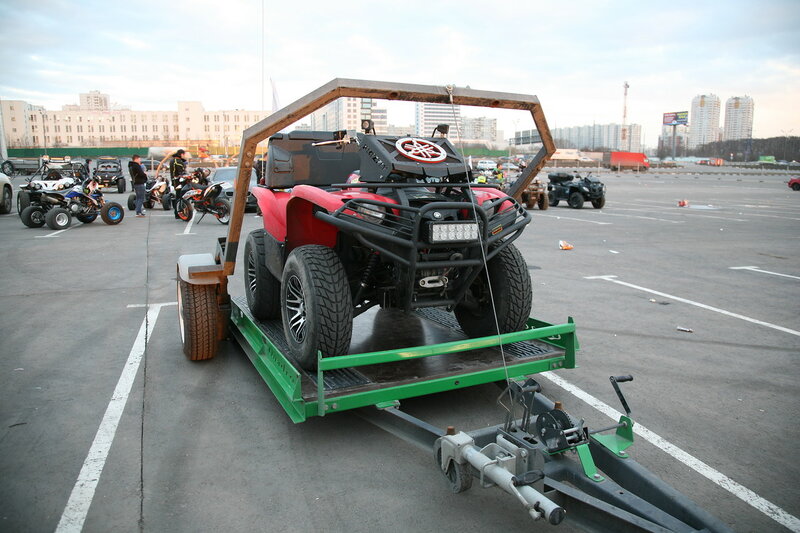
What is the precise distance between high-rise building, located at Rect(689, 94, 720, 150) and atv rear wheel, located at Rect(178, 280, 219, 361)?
168233mm

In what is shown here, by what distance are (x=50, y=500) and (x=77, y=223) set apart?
14922mm

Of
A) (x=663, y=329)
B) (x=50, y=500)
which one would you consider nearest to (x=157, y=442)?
(x=50, y=500)

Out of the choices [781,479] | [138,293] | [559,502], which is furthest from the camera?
[138,293]

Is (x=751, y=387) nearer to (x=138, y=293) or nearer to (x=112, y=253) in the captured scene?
(x=138, y=293)

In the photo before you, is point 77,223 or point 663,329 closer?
point 663,329

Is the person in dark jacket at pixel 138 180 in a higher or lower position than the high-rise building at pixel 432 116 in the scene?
lower

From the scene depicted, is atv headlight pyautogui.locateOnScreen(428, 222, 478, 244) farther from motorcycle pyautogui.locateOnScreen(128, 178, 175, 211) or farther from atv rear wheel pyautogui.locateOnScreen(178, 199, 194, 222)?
motorcycle pyautogui.locateOnScreen(128, 178, 175, 211)

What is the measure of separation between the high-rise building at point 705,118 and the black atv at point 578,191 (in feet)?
490

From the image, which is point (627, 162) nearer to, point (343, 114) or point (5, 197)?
point (5, 197)

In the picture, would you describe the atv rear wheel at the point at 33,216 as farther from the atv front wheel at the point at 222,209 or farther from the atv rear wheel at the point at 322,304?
the atv rear wheel at the point at 322,304

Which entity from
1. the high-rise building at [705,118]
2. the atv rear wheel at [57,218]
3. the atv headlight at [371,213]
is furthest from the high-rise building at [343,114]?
the high-rise building at [705,118]

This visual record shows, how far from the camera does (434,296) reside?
427 centimetres

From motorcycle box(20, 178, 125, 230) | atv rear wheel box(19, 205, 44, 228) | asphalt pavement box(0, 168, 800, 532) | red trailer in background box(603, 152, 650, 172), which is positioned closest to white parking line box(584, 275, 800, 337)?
asphalt pavement box(0, 168, 800, 532)

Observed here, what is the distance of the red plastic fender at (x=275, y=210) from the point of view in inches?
188
